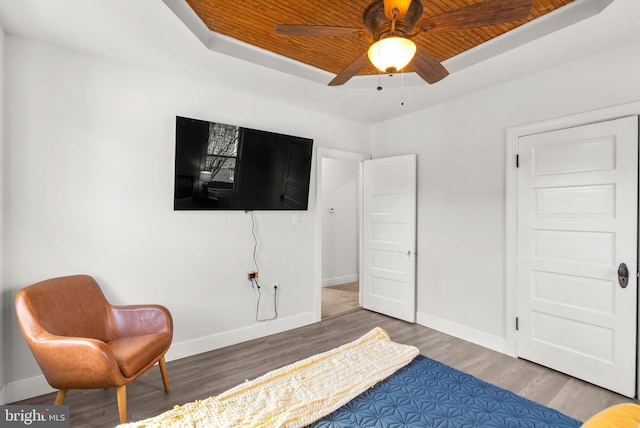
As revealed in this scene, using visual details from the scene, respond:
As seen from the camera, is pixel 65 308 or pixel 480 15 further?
pixel 65 308

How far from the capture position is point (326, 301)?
476 centimetres

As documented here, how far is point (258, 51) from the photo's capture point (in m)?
2.63

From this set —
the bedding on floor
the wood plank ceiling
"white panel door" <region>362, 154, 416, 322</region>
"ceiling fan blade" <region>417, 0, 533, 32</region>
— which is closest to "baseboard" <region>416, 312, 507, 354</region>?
"white panel door" <region>362, 154, 416, 322</region>

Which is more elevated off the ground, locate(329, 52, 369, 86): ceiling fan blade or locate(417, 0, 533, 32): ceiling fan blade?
locate(417, 0, 533, 32): ceiling fan blade

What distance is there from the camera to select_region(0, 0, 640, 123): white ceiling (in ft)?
6.51

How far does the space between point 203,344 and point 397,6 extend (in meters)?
3.07

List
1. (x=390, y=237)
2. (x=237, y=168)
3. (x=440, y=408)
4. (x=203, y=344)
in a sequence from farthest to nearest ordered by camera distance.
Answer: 1. (x=390, y=237)
2. (x=237, y=168)
3. (x=203, y=344)
4. (x=440, y=408)

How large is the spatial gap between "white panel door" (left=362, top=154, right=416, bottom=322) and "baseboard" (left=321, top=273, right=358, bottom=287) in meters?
1.41

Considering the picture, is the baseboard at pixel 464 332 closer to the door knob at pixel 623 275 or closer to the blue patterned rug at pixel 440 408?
the door knob at pixel 623 275

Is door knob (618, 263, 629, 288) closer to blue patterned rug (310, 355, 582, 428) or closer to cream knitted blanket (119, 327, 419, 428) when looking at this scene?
blue patterned rug (310, 355, 582, 428)

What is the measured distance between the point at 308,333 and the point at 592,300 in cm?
257

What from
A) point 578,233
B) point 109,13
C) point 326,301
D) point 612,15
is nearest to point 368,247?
point 326,301

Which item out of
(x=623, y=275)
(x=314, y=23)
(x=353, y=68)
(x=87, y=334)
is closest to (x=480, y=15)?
(x=353, y=68)

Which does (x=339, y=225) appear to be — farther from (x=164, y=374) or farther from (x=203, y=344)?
(x=164, y=374)
